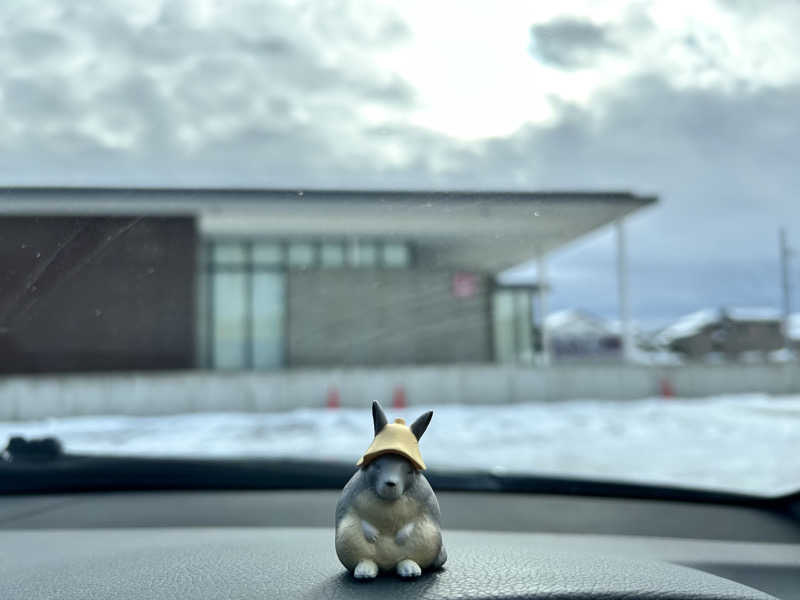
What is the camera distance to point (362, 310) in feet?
22.3

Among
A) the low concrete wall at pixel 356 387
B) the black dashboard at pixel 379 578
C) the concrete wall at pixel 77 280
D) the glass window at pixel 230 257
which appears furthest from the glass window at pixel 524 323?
the concrete wall at pixel 77 280

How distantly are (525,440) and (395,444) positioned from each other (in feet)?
18.4

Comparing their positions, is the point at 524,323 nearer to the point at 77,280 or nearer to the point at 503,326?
the point at 503,326

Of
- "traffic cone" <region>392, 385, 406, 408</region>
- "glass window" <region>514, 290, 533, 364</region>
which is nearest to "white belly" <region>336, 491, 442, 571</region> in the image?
"traffic cone" <region>392, 385, 406, 408</region>

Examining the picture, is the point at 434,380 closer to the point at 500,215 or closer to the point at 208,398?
the point at 208,398

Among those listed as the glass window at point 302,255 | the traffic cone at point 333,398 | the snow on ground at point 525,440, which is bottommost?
the snow on ground at point 525,440

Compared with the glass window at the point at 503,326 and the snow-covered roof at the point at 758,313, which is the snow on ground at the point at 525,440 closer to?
the snow-covered roof at the point at 758,313

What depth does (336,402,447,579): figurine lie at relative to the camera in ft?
3.29

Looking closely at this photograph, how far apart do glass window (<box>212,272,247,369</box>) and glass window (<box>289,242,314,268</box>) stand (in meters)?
5.93

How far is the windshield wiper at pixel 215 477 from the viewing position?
2953 mm

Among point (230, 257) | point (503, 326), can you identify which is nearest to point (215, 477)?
point (230, 257)

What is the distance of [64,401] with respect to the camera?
17.4 feet

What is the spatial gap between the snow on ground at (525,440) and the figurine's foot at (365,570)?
6.71 ft

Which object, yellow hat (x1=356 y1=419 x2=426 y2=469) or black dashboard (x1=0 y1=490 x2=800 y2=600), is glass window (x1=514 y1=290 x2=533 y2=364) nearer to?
black dashboard (x1=0 y1=490 x2=800 y2=600)
